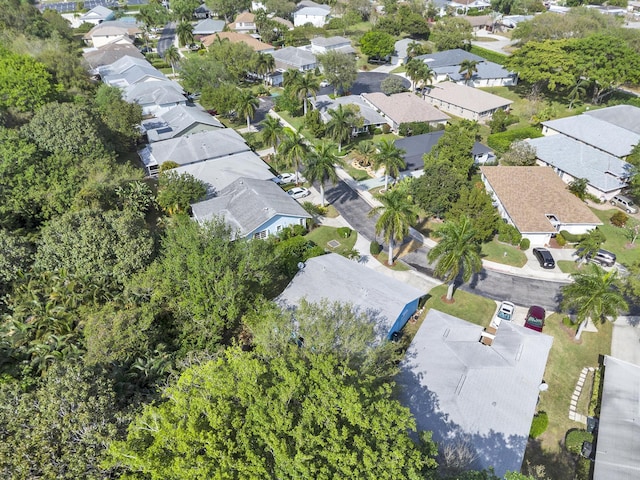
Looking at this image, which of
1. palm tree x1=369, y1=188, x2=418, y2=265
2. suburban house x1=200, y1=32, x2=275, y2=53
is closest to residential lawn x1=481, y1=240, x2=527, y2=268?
palm tree x1=369, y1=188, x2=418, y2=265

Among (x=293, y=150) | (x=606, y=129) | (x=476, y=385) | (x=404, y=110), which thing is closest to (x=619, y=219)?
(x=606, y=129)

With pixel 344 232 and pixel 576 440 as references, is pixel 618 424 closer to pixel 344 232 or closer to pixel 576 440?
pixel 576 440

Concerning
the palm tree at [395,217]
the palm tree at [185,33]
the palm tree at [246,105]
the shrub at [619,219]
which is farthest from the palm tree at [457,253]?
the palm tree at [185,33]

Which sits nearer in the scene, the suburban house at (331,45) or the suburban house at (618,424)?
the suburban house at (618,424)

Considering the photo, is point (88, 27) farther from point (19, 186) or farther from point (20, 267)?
point (20, 267)

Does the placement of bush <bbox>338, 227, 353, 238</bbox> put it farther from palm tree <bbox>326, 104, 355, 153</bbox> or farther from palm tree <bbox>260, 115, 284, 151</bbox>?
palm tree <bbox>326, 104, 355, 153</bbox>

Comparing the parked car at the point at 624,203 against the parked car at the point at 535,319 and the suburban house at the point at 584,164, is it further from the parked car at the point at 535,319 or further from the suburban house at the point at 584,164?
the parked car at the point at 535,319

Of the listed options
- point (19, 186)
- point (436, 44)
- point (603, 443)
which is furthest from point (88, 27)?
point (603, 443)

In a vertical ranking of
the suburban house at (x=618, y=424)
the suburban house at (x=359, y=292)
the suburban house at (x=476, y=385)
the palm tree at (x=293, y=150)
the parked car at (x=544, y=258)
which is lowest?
the parked car at (x=544, y=258)
